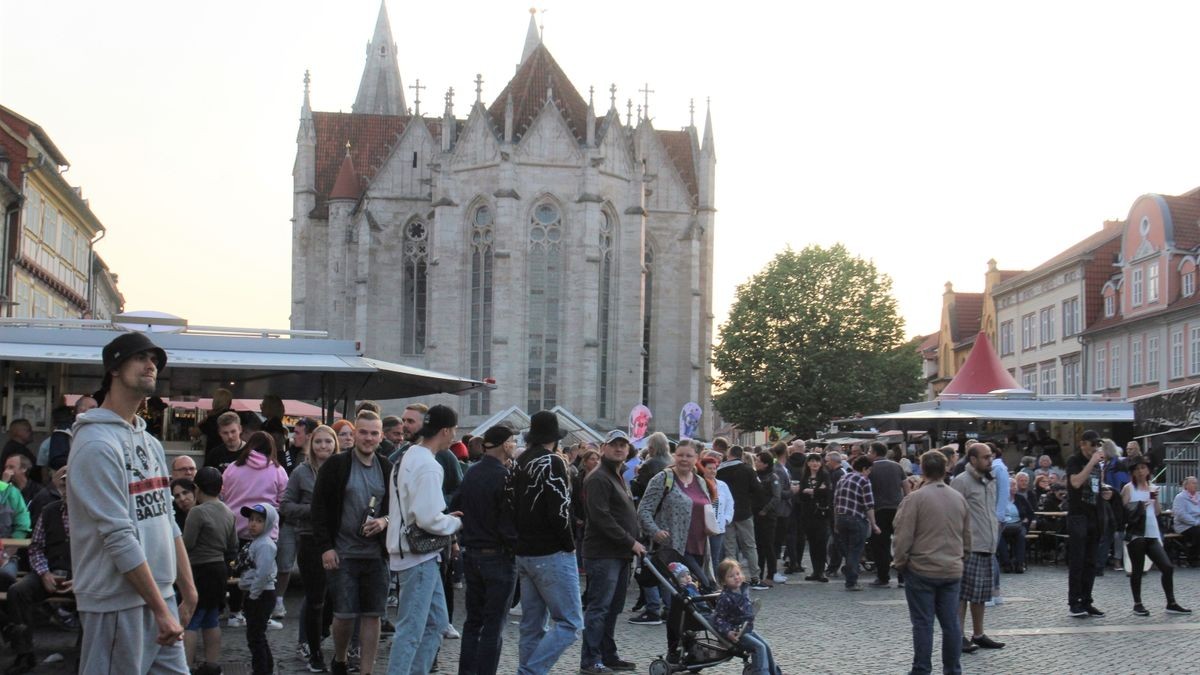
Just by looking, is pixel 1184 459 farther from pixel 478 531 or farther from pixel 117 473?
pixel 117 473

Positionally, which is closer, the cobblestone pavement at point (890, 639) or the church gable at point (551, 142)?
the cobblestone pavement at point (890, 639)

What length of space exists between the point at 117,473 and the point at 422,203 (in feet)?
181

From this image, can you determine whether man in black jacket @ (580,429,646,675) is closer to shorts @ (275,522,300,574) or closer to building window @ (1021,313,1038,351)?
shorts @ (275,522,300,574)

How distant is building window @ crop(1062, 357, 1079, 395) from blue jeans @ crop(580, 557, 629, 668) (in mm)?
48223

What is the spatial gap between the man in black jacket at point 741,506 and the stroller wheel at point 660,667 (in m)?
6.87

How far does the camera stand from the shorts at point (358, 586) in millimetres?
9016

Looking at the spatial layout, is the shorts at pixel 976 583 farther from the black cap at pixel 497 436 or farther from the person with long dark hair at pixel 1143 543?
the black cap at pixel 497 436

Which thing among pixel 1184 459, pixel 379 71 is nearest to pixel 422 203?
pixel 379 71

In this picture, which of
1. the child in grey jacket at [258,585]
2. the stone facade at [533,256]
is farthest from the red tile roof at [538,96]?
the child in grey jacket at [258,585]

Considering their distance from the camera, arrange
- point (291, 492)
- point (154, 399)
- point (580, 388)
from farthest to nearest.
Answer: point (580, 388) < point (154, 399) < point (291, 492)

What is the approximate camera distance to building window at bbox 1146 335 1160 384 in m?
48.0

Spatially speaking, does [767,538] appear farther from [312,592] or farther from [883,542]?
[312,592]

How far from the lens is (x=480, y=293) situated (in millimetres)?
54344

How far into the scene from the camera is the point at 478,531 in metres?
9.06
